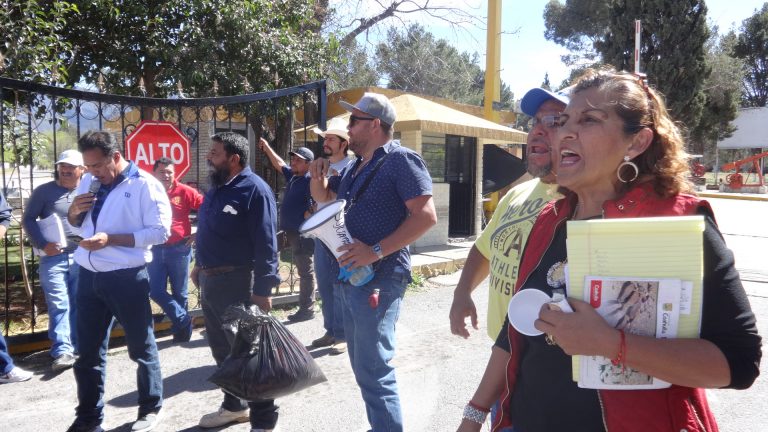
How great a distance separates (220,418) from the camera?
12.0 ft

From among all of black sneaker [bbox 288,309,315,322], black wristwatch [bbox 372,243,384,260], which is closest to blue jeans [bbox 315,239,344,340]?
black sneaker [bbox 288,309,315,322]

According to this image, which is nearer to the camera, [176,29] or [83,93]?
[83,93]

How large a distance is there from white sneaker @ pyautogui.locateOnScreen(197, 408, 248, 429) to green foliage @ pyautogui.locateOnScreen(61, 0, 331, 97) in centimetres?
558

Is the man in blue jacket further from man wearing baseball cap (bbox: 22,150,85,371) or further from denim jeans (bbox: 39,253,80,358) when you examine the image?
denim jeans (bbox: 39,253,80,358)

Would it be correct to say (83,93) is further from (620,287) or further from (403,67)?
(403,67)

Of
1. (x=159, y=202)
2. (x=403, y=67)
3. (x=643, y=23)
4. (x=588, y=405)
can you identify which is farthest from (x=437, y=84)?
(x=588, y=405)

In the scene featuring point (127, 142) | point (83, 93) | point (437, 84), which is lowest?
point (127, 142)

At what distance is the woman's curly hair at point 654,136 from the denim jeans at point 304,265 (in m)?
4.64

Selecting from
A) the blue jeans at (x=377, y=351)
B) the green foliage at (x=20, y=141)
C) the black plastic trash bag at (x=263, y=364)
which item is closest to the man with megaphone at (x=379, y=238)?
the blue jeans at (x=377, y=351)

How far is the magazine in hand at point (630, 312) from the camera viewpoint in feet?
3.79

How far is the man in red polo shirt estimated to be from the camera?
5.43 metres

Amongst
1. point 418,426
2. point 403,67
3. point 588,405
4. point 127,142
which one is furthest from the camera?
point 403,67

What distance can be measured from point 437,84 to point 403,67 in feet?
6.91

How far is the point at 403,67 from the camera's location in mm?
28969
